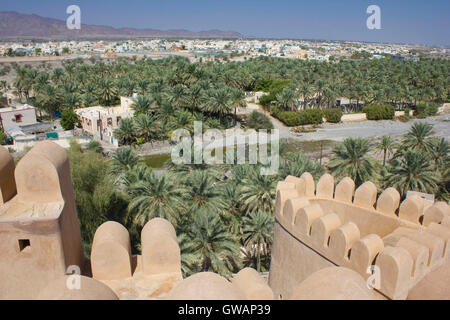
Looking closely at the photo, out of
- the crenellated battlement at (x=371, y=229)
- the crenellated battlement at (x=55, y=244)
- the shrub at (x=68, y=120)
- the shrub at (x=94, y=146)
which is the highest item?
the crenellated battlement at (x=55, y=244)

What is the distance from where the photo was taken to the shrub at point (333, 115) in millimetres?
43250

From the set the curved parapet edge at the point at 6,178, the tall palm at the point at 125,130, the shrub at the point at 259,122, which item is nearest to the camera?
the curved parapet edge at the point at 6,178

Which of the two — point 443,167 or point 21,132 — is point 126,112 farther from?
point 443,167

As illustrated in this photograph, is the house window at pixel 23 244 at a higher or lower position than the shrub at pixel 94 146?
higher

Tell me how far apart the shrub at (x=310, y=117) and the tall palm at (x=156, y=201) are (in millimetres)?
30464

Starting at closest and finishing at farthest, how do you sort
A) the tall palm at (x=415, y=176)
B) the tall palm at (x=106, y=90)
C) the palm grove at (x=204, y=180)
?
the palm grove at (x=204, y=180) → the tall palm at (x=415, y=176) → the tall palm at (x=106, y=90)

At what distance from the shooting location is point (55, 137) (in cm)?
3183

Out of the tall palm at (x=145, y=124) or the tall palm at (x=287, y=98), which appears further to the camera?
the tall palm at (x=287, y=98)

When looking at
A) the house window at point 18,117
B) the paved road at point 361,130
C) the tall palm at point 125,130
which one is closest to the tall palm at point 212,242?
the tall palm at point 125,130

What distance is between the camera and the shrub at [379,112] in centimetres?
4466

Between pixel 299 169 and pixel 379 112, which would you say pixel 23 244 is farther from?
pixel 379 112

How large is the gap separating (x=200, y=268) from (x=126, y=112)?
82.5 ft

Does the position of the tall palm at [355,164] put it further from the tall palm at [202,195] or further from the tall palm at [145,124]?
the tall palm at [145,124]

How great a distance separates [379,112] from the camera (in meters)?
44.6
